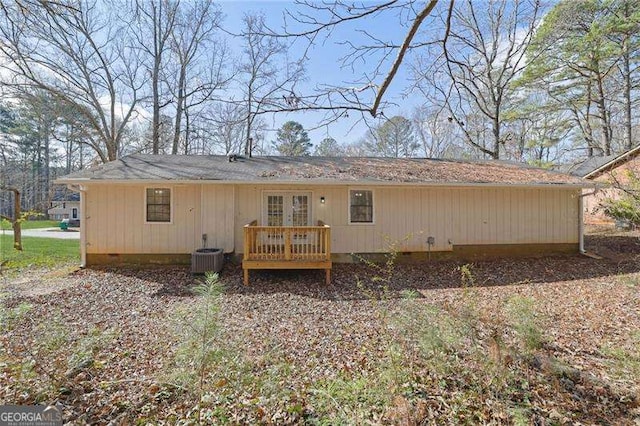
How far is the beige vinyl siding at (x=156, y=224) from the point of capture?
8195 mm

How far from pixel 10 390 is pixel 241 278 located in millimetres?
4760

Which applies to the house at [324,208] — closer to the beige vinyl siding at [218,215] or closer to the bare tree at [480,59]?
the beige vinyl siding at [218,215]

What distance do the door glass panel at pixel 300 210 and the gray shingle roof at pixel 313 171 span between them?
2.40 feet

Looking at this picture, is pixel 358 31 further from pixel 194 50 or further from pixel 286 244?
pixel 194 50

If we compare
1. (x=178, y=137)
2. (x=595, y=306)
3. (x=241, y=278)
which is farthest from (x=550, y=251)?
(x=178, y=137)

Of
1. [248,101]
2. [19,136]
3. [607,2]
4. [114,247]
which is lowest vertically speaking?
[114,247]

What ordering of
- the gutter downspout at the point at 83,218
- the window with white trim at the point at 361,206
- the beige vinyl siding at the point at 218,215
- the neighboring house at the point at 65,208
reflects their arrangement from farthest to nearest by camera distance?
1. the neighboring house at the point at 65,208
2. the window with white trim at the point at 361,206
3. the beige vinyl siding at the point at 218,215
4. the gutter downspout at the point at 83,218

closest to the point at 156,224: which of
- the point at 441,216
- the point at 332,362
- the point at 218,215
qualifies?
the point at 218,215

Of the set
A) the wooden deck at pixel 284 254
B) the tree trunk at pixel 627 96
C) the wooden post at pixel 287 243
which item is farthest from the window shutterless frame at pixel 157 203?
the tree trunk at pixel 627 96

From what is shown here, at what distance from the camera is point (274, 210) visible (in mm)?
8625

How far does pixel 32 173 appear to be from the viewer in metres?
28.9

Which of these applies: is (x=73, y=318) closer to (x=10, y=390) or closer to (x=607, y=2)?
(x=10, y=390)

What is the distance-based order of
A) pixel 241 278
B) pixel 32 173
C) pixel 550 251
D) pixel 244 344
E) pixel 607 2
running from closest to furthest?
pixel 244 344 → pixel 241 278 → pixel 550 251 → pixel 607 2 → pixel 32 173

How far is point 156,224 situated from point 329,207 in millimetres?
4761
